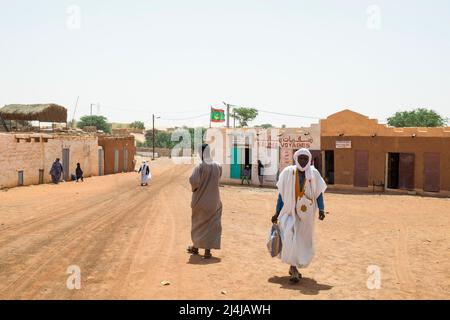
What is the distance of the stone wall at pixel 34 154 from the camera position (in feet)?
69.9

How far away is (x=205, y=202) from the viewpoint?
25.1 feet

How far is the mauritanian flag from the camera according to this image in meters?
51.6

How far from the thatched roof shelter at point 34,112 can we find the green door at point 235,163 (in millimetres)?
12294

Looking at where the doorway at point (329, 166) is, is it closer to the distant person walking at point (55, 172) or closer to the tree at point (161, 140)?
the distant person walking at point (55, 172)

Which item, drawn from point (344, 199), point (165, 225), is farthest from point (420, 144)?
point (165, 225)

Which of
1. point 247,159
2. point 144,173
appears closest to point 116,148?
point 247,159

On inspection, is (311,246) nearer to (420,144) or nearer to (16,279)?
(16,279)

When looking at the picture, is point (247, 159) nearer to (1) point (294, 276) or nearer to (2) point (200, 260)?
(2) point (200, 260)

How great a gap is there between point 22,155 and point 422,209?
58.1ft

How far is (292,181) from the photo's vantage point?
21.1ft

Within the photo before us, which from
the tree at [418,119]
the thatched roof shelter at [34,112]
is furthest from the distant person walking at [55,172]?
the tree at [418,119]

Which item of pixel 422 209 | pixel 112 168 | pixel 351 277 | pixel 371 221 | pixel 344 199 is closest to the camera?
pixel 351 277

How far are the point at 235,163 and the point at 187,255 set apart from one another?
20557 mm
